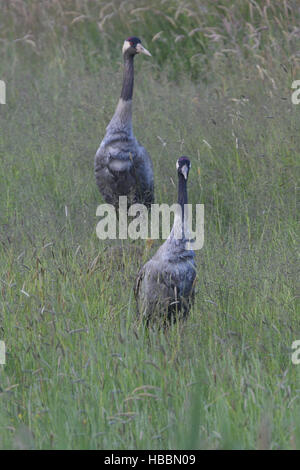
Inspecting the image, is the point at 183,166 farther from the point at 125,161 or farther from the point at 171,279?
the point at 125,161

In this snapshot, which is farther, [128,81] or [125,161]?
[128,81]

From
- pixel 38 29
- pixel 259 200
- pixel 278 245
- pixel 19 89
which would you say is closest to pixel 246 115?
pixel 259 200

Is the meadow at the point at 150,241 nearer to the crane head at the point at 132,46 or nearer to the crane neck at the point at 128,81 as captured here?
the crane neck at the point at 128,81

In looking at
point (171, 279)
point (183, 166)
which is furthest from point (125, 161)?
point (171, 279)

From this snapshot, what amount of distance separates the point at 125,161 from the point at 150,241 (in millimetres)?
1029

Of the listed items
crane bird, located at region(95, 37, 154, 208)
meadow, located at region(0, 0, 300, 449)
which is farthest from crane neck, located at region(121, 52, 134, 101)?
meadow, located at region(0, 0, 300, 449)

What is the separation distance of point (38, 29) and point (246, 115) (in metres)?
4.29

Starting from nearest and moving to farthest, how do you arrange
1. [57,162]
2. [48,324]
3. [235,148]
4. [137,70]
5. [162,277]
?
[48,324]
[162,277]
[235,148]
[57,162]
[137,70]

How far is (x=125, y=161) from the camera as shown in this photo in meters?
6.25

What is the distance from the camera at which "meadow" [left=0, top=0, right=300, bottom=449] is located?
3.15 m

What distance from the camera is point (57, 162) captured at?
280 inches

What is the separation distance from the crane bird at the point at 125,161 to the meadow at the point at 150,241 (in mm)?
242

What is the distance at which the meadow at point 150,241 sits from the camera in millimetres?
3150

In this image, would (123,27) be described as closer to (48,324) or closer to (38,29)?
(38,29)
